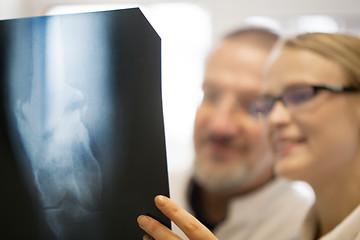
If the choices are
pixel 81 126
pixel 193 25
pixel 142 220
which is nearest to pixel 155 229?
pixel 142 220

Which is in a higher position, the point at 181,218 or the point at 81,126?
the point at 81,126

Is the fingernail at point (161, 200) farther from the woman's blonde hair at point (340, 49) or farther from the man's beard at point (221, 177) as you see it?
the man's beard at point (221, 177)

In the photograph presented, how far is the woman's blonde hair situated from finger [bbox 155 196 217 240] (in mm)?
785

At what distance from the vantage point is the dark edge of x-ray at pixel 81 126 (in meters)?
0.46

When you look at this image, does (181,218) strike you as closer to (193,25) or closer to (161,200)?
(161,200)

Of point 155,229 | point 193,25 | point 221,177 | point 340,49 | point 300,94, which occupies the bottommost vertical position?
point 221,177

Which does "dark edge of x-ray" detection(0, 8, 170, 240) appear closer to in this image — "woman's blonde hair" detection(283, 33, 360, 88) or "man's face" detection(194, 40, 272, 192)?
"woman's blonde hair" detection(283, 33, 360, 88)

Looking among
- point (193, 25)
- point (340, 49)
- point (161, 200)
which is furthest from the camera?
point (193, 25)

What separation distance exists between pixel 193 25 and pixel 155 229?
162 centimetres

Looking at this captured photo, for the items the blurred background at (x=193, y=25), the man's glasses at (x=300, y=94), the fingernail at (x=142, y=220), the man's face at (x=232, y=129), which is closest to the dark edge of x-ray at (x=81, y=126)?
the fingernail at (x=142, y=220)

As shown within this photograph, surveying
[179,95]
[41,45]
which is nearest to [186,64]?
[179,95]

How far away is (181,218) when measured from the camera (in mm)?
454

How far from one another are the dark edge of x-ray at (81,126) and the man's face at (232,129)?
1238mm

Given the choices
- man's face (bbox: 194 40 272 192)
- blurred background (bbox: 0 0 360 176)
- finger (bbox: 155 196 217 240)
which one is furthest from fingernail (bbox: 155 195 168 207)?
blurred background (bbox: 0 0 360 176)
